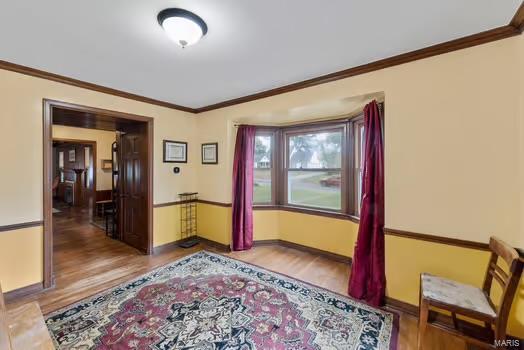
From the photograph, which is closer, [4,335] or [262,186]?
[4,335]

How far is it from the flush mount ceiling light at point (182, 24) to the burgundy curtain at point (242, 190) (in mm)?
2077

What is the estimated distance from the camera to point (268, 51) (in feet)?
6.75

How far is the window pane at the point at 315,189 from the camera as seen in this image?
351 cm

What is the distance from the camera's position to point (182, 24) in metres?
1.58

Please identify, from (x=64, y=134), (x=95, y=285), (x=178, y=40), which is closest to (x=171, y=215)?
(x=95, y=285)

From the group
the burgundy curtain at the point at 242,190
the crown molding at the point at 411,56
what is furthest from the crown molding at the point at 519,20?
the burgundy curtain at the point at 242,190

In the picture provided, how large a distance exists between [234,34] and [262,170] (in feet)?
8.25

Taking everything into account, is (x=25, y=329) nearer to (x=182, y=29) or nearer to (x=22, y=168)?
(x=22, y=168)

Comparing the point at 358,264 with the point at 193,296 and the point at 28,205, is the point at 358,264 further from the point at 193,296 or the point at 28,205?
the point at 28,205

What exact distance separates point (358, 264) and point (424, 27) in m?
2.17

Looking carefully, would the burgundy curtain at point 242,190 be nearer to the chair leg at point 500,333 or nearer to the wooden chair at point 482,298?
the wooden chair at point 482,298

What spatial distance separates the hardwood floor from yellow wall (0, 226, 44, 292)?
0.20 metres

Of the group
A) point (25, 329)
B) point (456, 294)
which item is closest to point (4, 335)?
point (25, 329)

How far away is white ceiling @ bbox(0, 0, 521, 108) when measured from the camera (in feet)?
4.89
